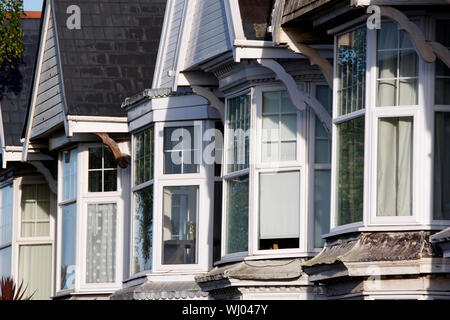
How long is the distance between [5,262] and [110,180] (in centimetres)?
592

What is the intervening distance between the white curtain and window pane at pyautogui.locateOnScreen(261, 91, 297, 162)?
29 cm

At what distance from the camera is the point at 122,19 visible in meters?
26.4

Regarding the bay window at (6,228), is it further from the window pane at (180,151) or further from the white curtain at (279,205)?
the white curtain at (279,205)

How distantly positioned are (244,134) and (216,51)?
1.34 meters

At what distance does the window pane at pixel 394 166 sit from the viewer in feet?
52.7

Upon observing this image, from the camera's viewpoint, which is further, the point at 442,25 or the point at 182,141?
the point at 182,141

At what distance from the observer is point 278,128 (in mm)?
19812

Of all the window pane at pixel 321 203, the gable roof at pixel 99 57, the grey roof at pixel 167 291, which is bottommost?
the grey roof at pixel 167 291

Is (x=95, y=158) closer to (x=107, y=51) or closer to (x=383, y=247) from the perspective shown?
(x=107, y=51)

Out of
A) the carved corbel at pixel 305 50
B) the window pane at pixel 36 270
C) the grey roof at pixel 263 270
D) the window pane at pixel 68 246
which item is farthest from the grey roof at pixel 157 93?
the window pane at pixel 36 270

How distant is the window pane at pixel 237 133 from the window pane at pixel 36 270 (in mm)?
10150

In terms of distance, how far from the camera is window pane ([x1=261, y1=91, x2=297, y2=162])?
19.7m
